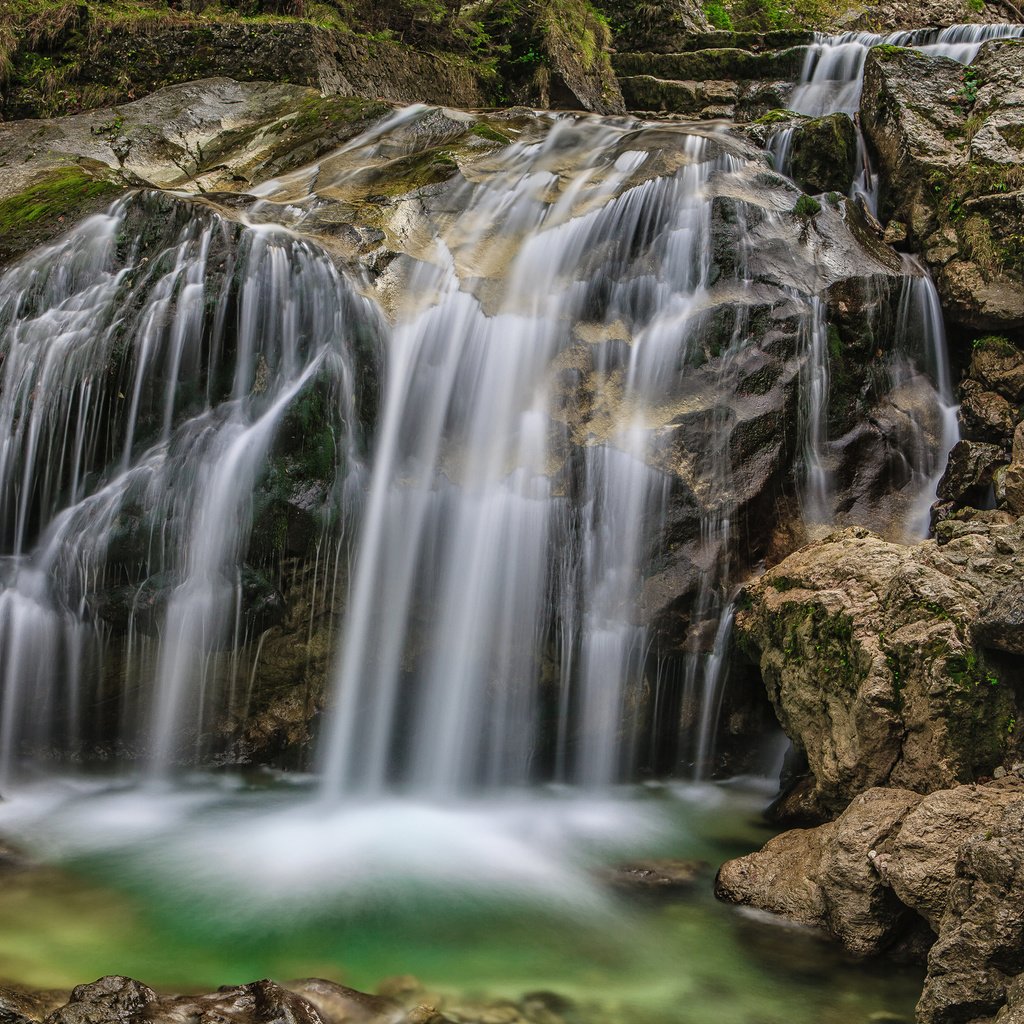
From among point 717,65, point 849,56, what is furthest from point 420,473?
point 717,65

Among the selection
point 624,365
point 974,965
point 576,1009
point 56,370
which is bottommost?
point 576,1009

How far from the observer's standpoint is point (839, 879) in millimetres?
4695

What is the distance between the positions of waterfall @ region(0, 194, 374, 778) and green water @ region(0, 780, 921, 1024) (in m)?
0.89

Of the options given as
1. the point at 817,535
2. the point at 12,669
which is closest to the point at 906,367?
the point at 817,535

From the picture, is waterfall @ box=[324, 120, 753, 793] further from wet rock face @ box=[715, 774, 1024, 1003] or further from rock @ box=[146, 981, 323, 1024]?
rock @ box=[146, 981, 323, 1024]

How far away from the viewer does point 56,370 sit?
741 cm

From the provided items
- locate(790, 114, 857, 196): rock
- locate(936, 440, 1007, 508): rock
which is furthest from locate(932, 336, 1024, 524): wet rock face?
locate(790, 114, 857, 196): rock

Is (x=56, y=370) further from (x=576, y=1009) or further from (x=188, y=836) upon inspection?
(x=576, y=1009)

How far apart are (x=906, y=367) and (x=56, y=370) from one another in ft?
23.9

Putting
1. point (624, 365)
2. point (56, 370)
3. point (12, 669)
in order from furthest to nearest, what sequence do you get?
point (624, 365) < point (56, 370) < point (12, 669)

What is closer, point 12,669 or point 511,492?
point 12,669

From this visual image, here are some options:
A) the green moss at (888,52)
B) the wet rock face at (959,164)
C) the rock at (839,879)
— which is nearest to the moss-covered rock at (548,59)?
the green moss at (888,52)

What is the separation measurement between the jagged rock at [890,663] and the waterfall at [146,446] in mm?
3637

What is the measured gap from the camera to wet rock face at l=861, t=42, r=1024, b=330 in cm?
872
